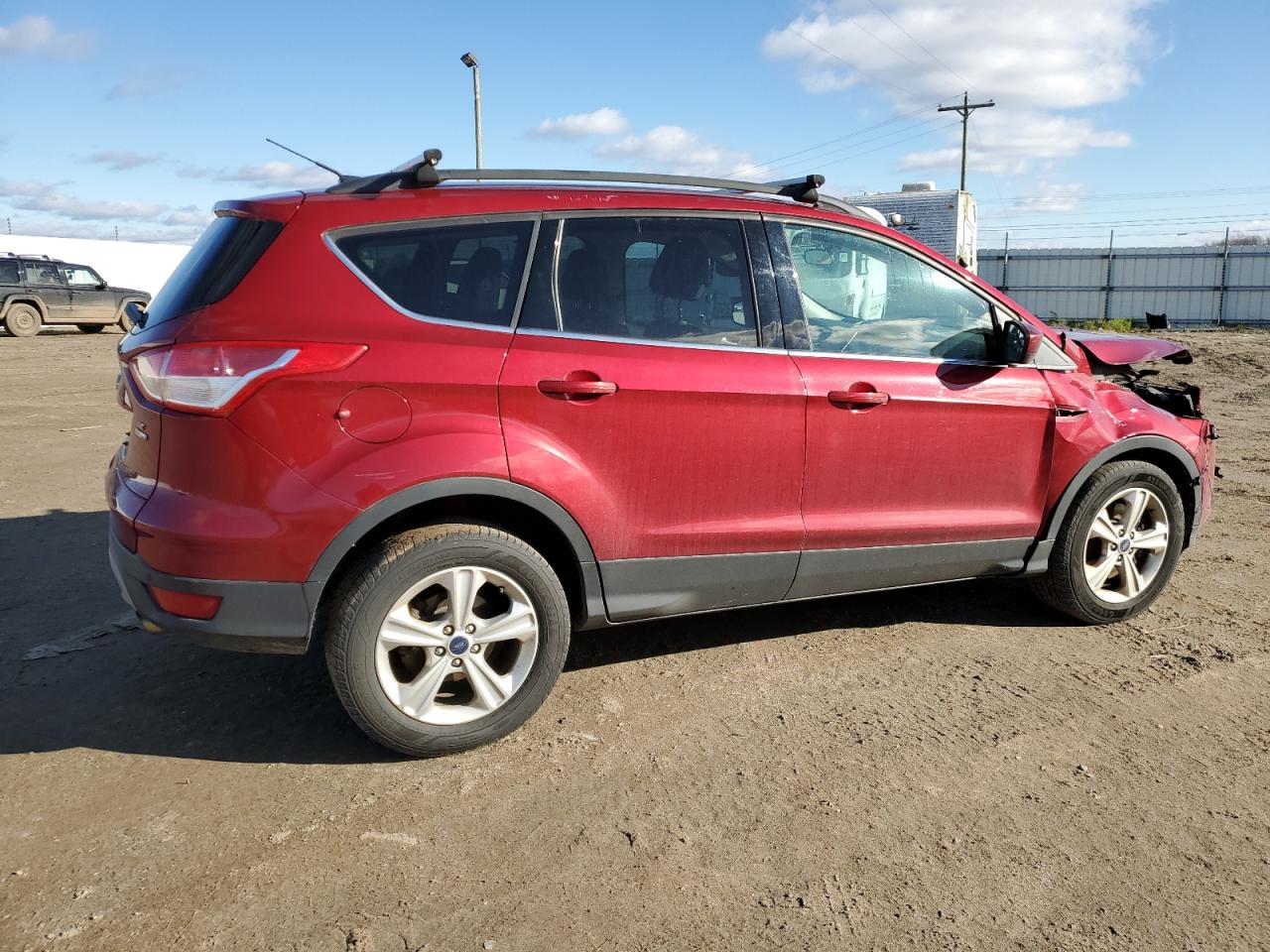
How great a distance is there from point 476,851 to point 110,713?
67.7 inches

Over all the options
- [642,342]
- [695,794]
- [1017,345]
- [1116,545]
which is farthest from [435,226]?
[1116,545]

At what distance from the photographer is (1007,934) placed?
2.43 metres

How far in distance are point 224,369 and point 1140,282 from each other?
1258 inches

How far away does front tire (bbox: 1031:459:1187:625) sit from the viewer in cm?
434

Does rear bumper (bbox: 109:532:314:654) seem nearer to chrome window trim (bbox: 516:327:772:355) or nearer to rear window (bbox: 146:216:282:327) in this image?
rear window (bbox: 146:216:282:327)

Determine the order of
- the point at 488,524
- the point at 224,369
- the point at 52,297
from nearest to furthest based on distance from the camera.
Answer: the point at 224,369
the point at 488,524
the point at 52,297

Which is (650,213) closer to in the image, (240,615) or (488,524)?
(488,524)

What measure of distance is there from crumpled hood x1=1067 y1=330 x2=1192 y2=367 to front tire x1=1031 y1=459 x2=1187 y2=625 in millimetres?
606

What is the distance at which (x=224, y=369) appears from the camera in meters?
2.96

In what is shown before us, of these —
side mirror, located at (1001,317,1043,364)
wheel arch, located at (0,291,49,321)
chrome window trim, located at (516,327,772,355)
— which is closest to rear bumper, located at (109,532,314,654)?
chrome window trim, located at (516,327,772,355)

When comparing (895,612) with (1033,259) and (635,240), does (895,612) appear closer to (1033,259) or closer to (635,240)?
(635,240)

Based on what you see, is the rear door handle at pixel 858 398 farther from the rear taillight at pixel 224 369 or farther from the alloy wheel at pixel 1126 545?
the rear taillight at pixel 224 369

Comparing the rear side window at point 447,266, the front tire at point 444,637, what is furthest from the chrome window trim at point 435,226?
the front tire at point 444,637

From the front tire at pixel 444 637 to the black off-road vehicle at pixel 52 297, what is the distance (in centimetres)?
2090
